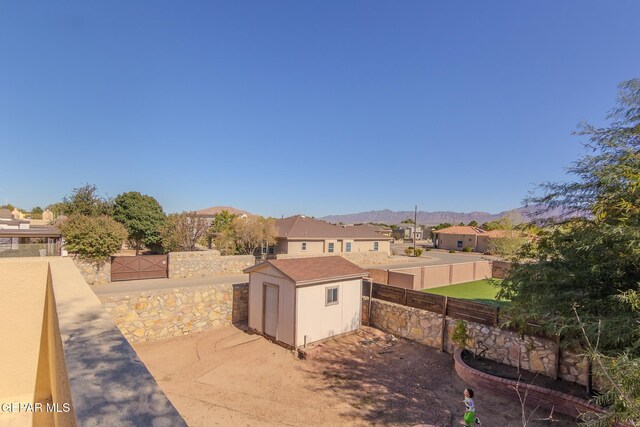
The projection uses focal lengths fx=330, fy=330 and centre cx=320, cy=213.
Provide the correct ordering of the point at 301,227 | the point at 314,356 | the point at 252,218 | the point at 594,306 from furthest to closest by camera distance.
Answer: the point at 301,227 → the point at 252,218 → the point at 314,356 → the point at 594,306

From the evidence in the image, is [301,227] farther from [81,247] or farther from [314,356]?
[314,356]

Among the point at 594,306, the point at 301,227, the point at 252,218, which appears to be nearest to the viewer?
the point at 594,306

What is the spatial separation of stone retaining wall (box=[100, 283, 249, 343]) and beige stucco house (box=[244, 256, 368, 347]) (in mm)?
1536

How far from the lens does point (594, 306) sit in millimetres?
7035

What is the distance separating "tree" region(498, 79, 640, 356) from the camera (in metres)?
6.26

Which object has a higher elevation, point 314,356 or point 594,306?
point 594,306

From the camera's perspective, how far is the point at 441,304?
11.9m

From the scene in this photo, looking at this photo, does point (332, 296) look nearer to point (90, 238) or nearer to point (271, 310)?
point (271, 310)

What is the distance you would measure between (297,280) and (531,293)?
270 inches

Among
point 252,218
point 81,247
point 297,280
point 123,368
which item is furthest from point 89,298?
point 252,218

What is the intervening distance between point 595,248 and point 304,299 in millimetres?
8295

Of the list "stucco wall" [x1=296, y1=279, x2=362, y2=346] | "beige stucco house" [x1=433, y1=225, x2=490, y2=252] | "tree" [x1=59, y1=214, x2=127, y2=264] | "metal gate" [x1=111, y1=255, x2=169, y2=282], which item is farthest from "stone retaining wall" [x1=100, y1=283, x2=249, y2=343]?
"beige stucco house" [x1=433, y1=225, x2=490, y2=252]

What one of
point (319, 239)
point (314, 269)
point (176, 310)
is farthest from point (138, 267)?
point (319, 239)

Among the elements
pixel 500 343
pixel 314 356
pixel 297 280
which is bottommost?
pixel 314 356
